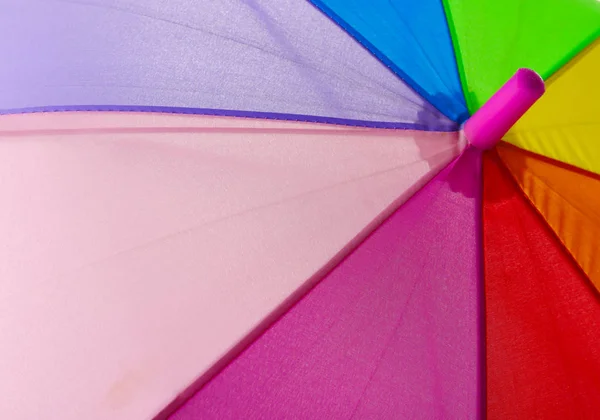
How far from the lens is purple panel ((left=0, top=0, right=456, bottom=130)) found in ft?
3.82

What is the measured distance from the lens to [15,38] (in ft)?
4.23

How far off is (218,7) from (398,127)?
42 cm

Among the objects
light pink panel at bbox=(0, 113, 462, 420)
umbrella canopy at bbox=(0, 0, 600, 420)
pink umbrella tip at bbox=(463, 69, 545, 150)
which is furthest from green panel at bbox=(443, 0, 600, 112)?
light pink panel at bbox=(0, 113, 462, 420)

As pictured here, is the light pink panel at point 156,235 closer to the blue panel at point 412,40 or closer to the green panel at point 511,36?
the blue panel at point 412,40

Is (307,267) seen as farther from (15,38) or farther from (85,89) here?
(15,38)

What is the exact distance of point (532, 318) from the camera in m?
1.21

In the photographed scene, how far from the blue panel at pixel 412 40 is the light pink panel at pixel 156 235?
12 centimetres

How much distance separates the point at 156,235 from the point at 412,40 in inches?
24.9

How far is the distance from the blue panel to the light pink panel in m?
0.12

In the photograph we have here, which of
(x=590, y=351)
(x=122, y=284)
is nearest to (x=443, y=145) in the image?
(x=590, y=351)

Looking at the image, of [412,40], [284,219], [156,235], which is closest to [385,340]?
[284,219]

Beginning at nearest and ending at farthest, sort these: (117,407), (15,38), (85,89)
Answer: (117,407)
(85,89)
(15,38)

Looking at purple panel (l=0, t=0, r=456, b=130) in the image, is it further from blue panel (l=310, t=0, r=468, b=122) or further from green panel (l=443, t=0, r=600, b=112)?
green panel (l=443, t=0, r=600, b=112)

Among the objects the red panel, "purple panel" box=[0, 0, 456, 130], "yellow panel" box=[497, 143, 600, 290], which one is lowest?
the red panel
